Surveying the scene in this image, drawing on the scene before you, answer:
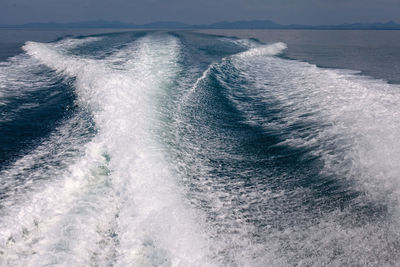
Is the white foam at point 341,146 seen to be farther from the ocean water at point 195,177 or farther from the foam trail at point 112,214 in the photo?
the foam trail at point 112,214

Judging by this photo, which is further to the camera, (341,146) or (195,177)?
(341,146)

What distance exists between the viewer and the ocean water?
2652 mm

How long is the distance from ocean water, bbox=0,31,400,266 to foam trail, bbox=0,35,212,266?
13 mm

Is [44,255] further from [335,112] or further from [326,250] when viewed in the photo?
[335,112]

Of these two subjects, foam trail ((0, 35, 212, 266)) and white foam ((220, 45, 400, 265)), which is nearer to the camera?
foam trail ((0, 35, 212, 266))

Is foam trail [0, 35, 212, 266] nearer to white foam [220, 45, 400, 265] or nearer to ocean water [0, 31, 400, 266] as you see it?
ocean water [0, 31, 400, 266]

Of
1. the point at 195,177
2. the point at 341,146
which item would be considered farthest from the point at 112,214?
the point at 341,146

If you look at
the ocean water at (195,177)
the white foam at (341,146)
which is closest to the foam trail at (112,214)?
the ocean water at (195,177)

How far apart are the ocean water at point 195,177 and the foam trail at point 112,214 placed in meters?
0.01

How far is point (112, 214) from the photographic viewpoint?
3.09 m

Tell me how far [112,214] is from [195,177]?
1282 mm

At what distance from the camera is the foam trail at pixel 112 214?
2557 mm

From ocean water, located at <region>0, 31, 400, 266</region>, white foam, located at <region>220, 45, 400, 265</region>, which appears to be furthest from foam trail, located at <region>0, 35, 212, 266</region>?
white foam, located at <region>220, 45, 400, 265</region>

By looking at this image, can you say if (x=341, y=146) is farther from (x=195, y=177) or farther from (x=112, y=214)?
(x=112, y=214)
